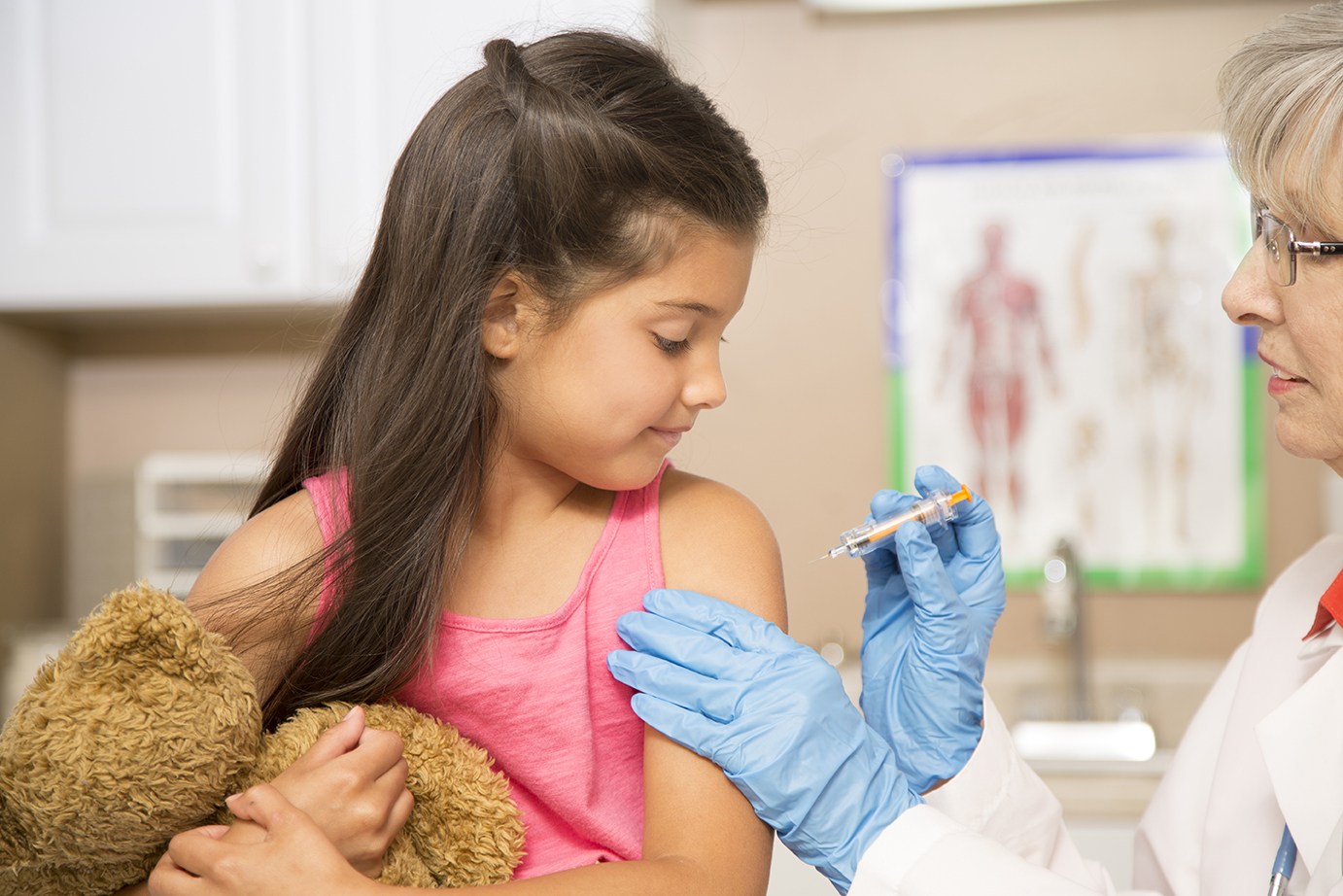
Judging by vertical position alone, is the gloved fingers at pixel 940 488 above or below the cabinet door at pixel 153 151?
below

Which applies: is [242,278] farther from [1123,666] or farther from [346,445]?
[1123,666]

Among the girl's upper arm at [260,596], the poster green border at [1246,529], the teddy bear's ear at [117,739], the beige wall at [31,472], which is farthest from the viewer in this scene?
the beige wall at [31,472]

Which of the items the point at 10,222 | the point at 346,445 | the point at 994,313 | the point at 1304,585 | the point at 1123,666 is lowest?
the point at 1123,666

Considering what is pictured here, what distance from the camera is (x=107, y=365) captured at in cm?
253

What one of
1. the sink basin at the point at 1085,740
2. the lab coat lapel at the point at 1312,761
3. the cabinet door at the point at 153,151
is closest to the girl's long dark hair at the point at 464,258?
the lab coat lapel at the point at 1312,761

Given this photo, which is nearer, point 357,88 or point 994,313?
point 357,88

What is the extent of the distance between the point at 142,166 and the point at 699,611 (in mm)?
1734

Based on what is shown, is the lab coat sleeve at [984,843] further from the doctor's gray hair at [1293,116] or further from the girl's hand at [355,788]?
the doctor's gray hair at [1293,116]

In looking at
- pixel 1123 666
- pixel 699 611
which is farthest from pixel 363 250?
pixel 1123 666

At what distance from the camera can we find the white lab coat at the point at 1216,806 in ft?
2.85

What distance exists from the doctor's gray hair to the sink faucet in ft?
4.13

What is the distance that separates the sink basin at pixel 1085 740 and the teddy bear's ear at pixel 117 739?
174 cm

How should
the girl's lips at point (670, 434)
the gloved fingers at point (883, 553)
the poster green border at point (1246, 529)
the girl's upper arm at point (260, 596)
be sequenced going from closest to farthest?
the girl's upper arm at point (260, 596)
the girl's lips at point (670, 434)
the gloved fingers at point (883, 553)
the poster green border at point (1246, 529)

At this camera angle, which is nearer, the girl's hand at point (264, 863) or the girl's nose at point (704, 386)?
the girl's hand at point (264, 863)
